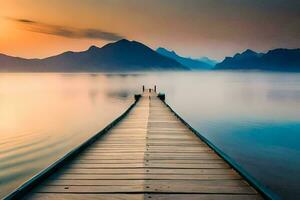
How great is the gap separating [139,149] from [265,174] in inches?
228

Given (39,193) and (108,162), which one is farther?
(108,162)

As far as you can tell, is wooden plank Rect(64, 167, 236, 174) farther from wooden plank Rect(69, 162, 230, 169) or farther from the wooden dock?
wooden plank Rect(69, 162, 230, 169)

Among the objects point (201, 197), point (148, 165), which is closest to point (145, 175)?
point (148, 165)

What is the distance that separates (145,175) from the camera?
5406 mm

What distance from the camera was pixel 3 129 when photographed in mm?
19312

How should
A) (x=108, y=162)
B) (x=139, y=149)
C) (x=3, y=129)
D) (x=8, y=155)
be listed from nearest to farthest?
1. (x=108, y=162)
2. (x=139, y=149)
3. (x=8, y=155)
4. (x=3, y=129)

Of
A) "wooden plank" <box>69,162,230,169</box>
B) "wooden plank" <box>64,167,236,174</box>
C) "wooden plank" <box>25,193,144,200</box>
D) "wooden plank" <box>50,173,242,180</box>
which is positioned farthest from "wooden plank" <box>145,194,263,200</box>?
"wooden plank" <box>69,162,230,169</box>

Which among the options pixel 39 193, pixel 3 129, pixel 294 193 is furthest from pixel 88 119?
pixel 39 193

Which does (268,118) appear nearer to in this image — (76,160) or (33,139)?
(33,139)

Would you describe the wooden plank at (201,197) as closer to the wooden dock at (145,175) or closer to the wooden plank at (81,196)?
the wooden dock at (145,175)

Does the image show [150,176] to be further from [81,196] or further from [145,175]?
[81,196]

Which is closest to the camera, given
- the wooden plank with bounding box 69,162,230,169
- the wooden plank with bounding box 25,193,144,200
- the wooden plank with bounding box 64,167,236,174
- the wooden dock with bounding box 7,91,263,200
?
the wooden plank with bounding box 25,193,144,200

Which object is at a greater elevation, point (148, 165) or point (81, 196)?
point (148, 165)

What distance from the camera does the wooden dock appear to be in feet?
15.0
